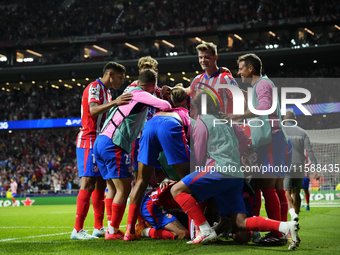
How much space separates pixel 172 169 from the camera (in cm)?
423

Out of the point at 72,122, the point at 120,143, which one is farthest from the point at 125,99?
the point at 72,122

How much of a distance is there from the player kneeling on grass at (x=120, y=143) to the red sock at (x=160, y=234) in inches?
13.6

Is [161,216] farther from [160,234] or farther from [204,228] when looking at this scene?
[204,228]

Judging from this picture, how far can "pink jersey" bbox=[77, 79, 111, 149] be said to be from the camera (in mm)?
4695

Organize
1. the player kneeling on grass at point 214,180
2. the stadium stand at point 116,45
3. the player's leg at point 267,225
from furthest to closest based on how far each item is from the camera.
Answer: the stadium stand at point 116,45 < the player kneeling on grass at point 214,180 < the player's leg at point 267,225

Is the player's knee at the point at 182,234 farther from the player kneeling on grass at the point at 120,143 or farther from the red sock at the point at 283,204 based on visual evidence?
the red sock at the point at 283,204

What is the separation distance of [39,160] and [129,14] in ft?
51.2

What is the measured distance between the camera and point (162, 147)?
154 inches

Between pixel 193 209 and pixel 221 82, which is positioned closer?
pixel 193 209

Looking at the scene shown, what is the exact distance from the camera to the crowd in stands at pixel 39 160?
24125mm

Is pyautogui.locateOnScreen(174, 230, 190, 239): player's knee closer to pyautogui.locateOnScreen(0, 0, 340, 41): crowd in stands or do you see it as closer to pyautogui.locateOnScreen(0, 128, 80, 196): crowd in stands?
pyautogui.locateOnScreen(0, 128, 80, 196): crowd in stands

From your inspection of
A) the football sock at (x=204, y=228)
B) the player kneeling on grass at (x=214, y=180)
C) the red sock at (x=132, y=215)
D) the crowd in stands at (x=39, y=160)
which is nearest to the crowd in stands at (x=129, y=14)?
the crowd in stands at (x=39, y=160)

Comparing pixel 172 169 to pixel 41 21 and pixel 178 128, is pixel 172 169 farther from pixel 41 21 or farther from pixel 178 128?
pixel 41 21

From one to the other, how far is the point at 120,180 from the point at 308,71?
2695cm
